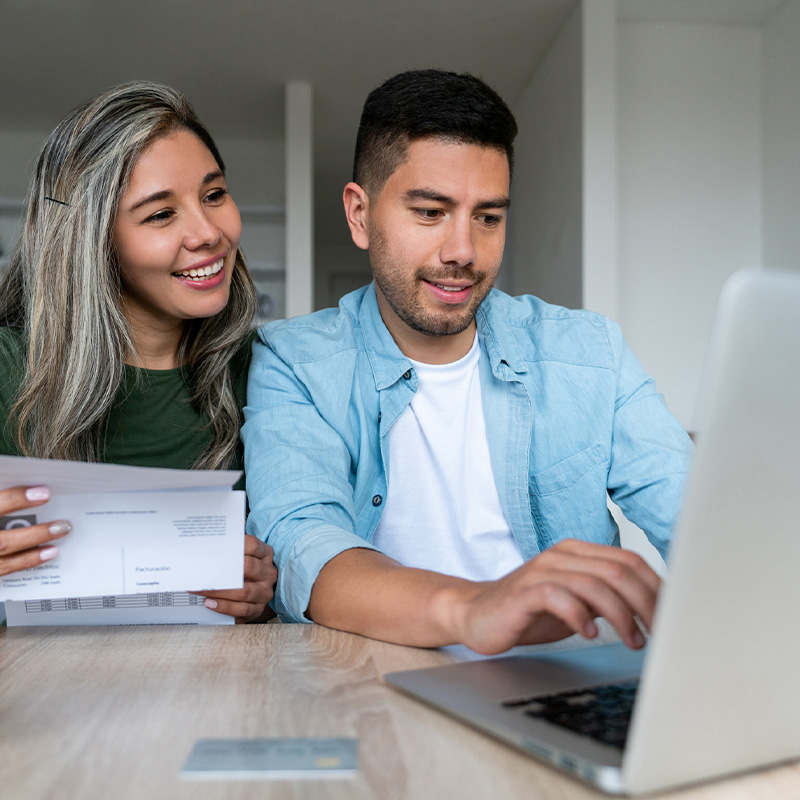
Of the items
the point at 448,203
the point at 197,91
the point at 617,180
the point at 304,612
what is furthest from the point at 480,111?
the point at 197,91

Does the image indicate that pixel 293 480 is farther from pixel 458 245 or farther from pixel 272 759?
pixel 272 759

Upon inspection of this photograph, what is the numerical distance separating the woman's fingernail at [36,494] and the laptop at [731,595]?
54 centimetres

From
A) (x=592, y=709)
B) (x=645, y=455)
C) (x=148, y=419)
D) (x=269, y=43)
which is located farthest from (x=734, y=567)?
(x=269, y=43)

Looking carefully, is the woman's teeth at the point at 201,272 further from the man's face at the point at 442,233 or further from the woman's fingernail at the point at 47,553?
the woman's fingernail at the point at 47,553

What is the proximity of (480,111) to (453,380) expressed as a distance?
0.44 meters

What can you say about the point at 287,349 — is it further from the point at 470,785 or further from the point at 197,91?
the point at 197,91

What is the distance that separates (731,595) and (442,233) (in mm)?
1005

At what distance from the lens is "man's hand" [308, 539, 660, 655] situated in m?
0.64

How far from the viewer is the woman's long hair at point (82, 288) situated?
1.32m

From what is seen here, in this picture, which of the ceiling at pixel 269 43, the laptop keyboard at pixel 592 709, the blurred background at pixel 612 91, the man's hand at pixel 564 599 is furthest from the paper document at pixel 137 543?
the ceiling at pixel 269 43

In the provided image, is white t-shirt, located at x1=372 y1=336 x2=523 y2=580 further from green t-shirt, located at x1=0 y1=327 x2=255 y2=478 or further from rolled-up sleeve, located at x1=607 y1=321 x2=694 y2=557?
green t-shirt, located at x1=0 y1=327 x2=255 y2=478

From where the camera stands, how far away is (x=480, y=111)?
133cm

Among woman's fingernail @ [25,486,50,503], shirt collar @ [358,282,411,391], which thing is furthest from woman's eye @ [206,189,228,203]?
woman's fingernail @ [25,486,50,503]

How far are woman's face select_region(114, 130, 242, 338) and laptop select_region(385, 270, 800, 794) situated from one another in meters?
1.08
